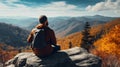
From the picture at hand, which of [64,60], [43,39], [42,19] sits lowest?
[64,60]

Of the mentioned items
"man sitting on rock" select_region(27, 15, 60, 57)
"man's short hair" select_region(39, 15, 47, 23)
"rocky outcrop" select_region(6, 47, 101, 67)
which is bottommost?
"rocky outcrop" select_region(6, 47, 101, 67)

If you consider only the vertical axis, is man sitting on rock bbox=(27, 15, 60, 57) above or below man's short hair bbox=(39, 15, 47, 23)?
below

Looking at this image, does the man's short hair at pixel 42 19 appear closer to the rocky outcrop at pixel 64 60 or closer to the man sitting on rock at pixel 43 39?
the man sitting on rock at pixel 43 39

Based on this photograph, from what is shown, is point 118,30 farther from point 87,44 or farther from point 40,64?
point 40,64

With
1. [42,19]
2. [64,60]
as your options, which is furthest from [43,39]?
→ [64,60]

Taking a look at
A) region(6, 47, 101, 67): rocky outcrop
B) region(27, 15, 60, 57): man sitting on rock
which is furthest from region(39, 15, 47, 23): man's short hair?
region(6, 47, 101, 67): rocky outcrop

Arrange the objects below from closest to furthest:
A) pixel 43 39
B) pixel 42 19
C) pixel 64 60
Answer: pixel 43 39
pixel 42 19
pixel 64 60

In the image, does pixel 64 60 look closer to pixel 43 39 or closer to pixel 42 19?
pixel 43 39

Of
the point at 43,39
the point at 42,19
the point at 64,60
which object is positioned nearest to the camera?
the point at 43,39

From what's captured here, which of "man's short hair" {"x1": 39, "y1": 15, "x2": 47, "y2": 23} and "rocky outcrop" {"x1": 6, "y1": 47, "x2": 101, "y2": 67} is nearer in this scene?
"man's short hair" {"x1": 39, "y1": 15, "x2": 47, "y2": 23}

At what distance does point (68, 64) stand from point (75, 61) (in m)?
0.68

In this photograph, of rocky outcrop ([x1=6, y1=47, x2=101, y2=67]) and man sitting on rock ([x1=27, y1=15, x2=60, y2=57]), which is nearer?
man sitting on rock ([x1=27, y1=15, x2=60, y2=57])

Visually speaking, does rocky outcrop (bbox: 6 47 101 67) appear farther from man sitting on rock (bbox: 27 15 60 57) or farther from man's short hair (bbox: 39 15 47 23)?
man's short hair (bbox: 39 15 47 23)

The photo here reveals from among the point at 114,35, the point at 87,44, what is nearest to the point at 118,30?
the point at 114,35
